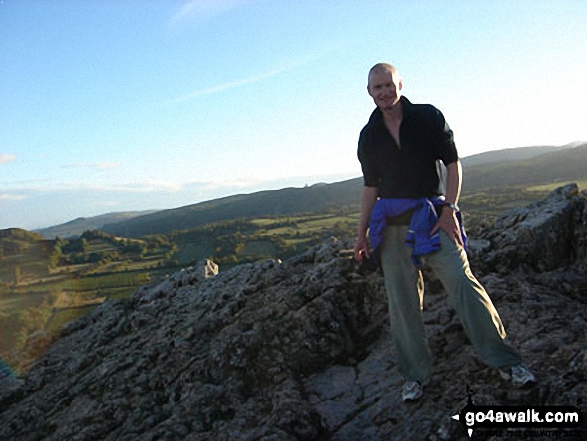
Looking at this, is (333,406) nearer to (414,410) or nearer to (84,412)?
(414,410)

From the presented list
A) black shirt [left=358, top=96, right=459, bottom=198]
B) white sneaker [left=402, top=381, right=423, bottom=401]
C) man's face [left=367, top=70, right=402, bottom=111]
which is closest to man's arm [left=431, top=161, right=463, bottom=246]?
black shirt [left=358, top=96, right=459, bottom=198]

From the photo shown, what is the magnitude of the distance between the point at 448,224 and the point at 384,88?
Result: 1.97 metres

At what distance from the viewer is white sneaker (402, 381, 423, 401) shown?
241 inches

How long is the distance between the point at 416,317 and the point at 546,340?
2052mm

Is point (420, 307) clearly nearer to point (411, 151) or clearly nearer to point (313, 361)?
point (411, 151)

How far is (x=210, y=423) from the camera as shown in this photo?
6.87 m

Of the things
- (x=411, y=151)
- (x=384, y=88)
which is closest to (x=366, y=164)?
(x=411, y=151)

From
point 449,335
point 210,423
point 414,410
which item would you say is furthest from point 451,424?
point 210,423

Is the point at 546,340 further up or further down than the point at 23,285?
further up

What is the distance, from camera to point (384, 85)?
5.68 metres

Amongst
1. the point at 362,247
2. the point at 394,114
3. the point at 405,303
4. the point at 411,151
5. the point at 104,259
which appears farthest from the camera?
the point at 104,259

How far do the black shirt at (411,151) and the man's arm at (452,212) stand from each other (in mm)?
175

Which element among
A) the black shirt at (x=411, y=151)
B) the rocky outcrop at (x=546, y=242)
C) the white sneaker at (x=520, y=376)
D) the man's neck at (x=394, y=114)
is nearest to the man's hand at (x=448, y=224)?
the black shirt at (x=411, y=151)

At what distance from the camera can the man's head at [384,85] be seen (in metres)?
5.65
